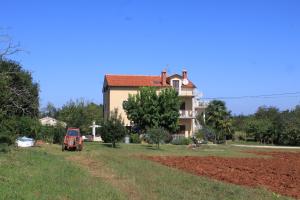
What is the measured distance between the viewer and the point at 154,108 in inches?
2657

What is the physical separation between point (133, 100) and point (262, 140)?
32.2 metres

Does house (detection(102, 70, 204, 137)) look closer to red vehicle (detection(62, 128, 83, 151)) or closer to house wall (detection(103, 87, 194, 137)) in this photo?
house wall (detection(103, 87, 194, 137))

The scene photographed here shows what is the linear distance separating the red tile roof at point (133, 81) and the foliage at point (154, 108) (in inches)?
411

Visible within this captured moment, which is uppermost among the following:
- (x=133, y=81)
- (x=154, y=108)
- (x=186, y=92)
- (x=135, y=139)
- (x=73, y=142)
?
(x=133, y=81)

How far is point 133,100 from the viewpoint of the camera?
68.9 meters

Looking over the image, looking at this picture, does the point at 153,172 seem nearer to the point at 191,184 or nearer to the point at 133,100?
the point at 191,184

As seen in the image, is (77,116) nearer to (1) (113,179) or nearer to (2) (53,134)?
(2) (53,134)

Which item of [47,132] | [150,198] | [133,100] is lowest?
[150,198]

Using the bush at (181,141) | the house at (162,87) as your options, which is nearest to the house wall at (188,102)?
the house at (162,87)

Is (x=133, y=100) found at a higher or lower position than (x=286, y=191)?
higher

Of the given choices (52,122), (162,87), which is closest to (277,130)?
(162,87)

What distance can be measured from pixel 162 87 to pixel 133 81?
4937mm

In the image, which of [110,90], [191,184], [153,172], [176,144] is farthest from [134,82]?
[191,184]

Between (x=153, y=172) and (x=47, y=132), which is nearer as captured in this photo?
(x=153, y=172)
